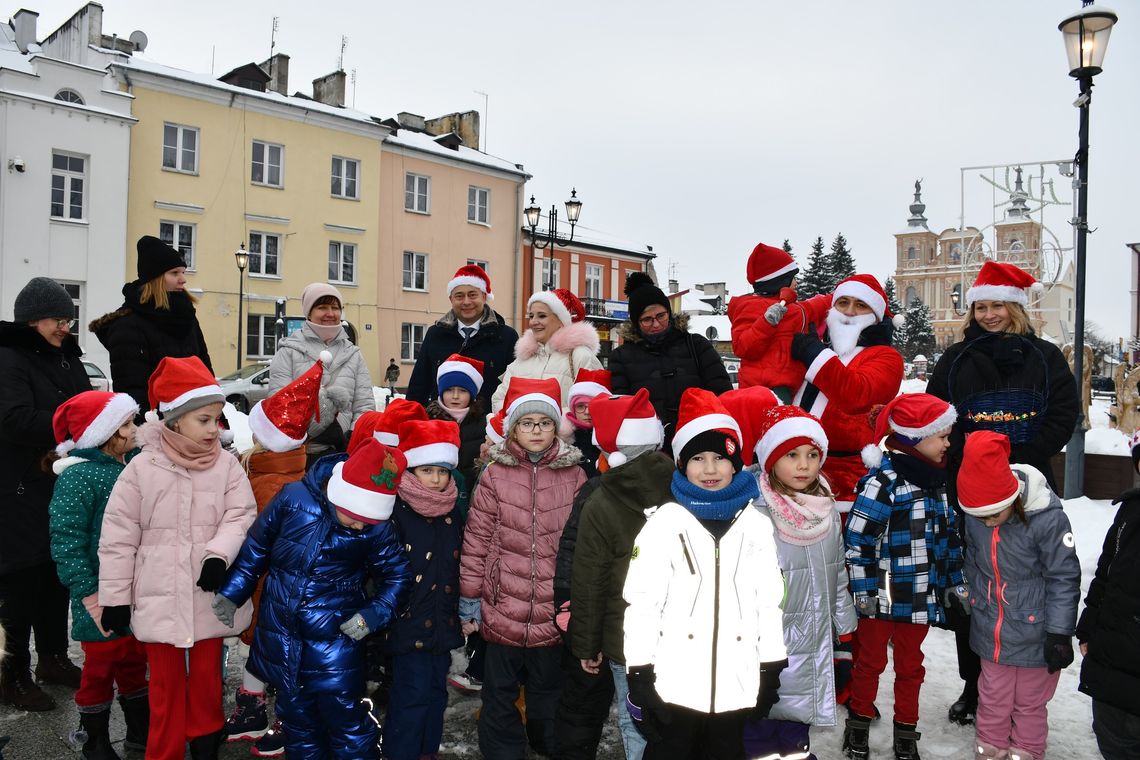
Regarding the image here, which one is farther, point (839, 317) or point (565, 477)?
point (839, 317)

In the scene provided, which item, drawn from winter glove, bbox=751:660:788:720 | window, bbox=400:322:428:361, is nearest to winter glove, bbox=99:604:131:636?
winter glove, bbox=751:660:788:720

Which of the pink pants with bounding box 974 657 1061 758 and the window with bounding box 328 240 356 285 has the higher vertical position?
the window with bounding box 328 240 356 285

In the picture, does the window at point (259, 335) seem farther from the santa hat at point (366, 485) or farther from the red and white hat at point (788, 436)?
the red and white hat at point (788, 436)

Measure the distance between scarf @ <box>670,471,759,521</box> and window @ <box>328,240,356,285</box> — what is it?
28.6 meters

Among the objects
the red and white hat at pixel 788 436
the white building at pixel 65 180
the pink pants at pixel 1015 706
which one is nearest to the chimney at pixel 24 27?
the white building at pixel 65 180

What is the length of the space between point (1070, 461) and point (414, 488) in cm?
767

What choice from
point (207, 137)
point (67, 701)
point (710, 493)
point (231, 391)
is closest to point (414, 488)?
point (710, 493)

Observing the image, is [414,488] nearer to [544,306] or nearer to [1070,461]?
[544,306]

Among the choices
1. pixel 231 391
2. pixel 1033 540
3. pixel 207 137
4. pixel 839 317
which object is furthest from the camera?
pixel 207 137

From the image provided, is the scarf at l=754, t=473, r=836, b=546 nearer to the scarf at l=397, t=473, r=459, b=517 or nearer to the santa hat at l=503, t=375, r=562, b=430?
the santa hat at l=503, t=375, r=562, b=430

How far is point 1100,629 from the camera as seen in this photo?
10.6ft

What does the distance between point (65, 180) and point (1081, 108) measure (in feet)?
83.5

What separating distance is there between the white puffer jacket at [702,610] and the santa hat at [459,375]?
7.59 ft

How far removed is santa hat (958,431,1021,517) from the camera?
3.51 m
